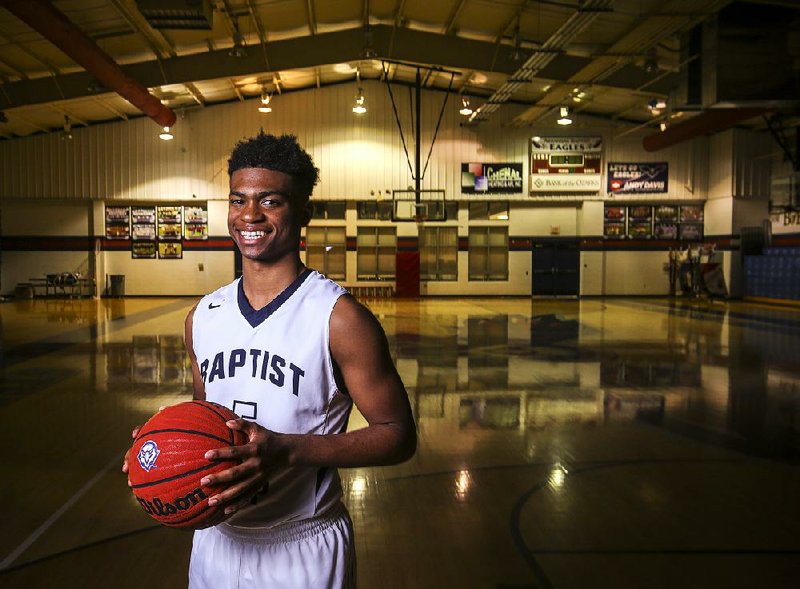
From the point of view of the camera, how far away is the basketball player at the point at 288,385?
1616 millimetres

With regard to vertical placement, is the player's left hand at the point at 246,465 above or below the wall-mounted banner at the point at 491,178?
below

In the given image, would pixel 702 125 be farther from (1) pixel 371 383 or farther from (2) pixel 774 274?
(1) pixel 371 383

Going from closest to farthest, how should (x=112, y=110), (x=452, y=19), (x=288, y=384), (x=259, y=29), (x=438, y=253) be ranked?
(x=288, y=384) → (x=259, y=29) → (x=452, y=19) → (x=112, y=110) → (x=438, y=253)

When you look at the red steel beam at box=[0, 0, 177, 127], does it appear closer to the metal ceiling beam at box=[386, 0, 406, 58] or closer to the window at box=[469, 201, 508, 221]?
the metal ceiling beam at box=[386, 0, 406, 58]

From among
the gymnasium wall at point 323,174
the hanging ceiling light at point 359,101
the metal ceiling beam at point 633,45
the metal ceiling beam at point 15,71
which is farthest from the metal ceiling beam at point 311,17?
the metal ceiling beam at point 15,71

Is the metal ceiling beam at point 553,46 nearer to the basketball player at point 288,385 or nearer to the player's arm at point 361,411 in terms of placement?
the basketball player at point 288,385

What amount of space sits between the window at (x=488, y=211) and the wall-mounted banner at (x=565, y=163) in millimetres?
1124

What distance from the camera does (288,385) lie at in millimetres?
1613

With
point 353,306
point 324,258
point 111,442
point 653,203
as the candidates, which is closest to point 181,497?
point 353,306

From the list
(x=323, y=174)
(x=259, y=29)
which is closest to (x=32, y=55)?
(x=259, y=29)

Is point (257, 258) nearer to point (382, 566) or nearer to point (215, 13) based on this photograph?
point (382, 566)

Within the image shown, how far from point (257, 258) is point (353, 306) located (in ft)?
0.93

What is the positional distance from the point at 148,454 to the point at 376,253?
21.2 meters

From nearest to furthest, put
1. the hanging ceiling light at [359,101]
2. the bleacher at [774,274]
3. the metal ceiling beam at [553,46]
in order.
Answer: the metal ceiling beam at [553,46], the hanging ceiling light at [359,101], the bleacher at [774,274]
